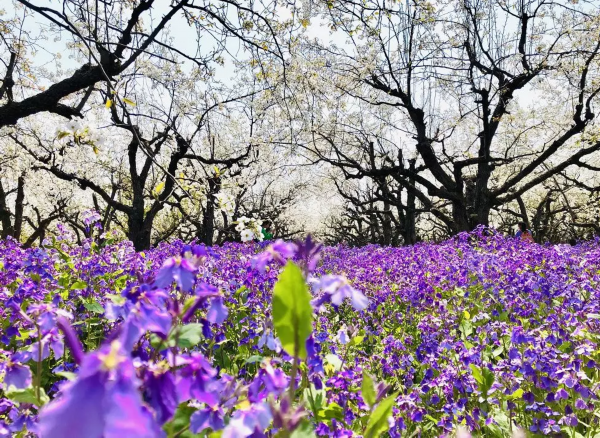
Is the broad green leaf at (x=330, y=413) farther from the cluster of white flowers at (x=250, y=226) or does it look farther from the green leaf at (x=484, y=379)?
the cluster of white flowers at (x=250, y=226)

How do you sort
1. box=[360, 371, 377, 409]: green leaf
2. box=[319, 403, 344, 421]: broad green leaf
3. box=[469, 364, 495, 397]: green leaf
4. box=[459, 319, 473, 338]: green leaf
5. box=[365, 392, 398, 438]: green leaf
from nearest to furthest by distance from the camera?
box=[365, 392, 398, 438]: green leaf
box=[360, 371, 377, 409]: green leaf
box=[319, 403, 344, 421]: broad green leaf
box=[469, 364, 495, 397]: green leaf
box=[459, 319, 473, 338]: green leaf

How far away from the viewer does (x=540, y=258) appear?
6758 millimetres

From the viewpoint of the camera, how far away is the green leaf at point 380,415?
114cm

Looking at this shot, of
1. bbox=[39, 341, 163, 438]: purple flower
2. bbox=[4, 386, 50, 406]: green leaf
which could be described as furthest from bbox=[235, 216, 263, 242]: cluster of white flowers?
bbox=[39, 341, 163, 438]: purple flower

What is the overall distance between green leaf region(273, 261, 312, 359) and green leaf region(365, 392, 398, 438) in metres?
0.37

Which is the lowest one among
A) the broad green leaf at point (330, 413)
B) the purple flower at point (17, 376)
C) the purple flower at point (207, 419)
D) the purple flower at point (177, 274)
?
the broad green leaf at point (330, 413)

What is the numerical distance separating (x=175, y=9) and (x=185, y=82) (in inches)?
493

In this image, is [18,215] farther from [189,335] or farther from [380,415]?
[380,415]

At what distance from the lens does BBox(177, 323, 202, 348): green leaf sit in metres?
1.02

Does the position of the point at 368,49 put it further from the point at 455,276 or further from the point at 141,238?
the point at 455,276

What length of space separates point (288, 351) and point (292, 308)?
0.35 ft

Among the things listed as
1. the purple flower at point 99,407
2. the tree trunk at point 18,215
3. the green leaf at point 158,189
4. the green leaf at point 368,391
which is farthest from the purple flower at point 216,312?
the tree trunk at point 18,215

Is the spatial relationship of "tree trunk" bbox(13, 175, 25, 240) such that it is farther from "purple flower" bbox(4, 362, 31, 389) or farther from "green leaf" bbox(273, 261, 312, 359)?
"green leaf" bbox(273, 261, 312, 359)

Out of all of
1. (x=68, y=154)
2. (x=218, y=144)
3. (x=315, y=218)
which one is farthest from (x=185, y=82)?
(x=315, y=218)
